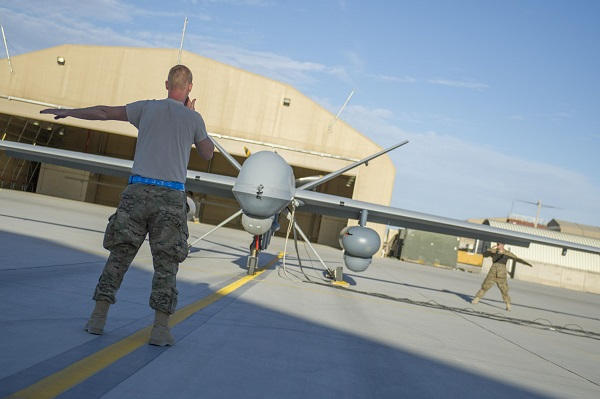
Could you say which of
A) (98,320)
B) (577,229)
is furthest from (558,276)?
(98,320)

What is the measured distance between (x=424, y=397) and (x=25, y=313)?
3.03 metres

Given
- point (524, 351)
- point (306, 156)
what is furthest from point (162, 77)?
point (524, 351)

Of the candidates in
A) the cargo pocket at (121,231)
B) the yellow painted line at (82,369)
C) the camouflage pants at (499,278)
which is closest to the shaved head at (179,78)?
the cargo pocket at (121,231)

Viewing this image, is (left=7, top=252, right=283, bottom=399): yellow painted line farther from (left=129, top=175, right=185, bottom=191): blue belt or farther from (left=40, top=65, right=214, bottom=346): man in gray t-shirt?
(left=129, top=175, right=185, bottom=191): blue belt

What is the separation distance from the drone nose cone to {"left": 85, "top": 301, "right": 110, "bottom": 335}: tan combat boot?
14.3 ft

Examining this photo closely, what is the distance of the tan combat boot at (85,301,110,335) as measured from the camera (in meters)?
3.54

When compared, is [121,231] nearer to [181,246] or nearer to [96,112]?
A: [181,246]

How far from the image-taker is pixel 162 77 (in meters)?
28.2

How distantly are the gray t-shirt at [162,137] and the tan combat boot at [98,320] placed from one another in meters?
0.99

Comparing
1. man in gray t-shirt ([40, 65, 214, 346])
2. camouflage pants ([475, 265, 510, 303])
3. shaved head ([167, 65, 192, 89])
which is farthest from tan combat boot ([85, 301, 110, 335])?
camouflage pants ([475, 265, 510, 303])

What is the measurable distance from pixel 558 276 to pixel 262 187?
35.7 meters

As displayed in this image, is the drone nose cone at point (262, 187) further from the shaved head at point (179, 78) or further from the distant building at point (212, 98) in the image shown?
the distant building at point (212, 98)

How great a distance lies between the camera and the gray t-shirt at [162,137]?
3.60 metres

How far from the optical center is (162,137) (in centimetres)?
364
